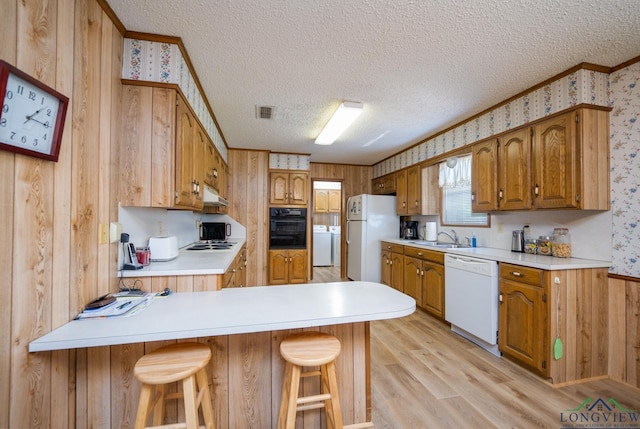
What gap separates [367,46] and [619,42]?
1.69 m

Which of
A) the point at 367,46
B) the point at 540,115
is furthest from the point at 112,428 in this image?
the point at 540,115

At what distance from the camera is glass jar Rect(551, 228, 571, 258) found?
227 centimetres

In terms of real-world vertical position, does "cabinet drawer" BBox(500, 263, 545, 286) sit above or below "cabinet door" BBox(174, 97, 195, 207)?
below

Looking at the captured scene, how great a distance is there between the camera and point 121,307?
1.24 metres

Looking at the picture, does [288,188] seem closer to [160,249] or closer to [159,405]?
[160,249]

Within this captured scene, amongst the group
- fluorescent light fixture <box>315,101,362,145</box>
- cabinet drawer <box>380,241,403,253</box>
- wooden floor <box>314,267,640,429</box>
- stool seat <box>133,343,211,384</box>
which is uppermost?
fluorescent light fixture <box>315,101,362,145</box>

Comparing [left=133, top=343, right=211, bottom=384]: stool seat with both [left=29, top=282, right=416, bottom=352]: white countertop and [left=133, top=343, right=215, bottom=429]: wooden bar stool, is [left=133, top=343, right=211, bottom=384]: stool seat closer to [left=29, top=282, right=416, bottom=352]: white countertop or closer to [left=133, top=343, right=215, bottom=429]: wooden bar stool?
[left=133, top=343, right=215, bottom=429]: wooden bar stool

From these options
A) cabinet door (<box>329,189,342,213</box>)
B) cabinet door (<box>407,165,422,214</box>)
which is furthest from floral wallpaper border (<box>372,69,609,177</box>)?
cabinet door (<box>329,189,342,213</box>)

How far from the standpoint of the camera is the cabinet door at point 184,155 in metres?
1.72

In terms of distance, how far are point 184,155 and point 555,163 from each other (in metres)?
2.92

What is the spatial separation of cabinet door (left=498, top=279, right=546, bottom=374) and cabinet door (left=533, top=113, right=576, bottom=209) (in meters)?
0.77

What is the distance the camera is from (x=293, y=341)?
1268mm

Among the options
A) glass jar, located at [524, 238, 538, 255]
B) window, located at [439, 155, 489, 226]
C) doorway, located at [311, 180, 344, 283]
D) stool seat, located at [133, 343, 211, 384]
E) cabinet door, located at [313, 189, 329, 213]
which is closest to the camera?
stool seat, located at [133, 343, 211, 384]

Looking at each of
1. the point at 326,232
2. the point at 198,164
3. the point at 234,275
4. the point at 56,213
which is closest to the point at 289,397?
the point at 56,213
